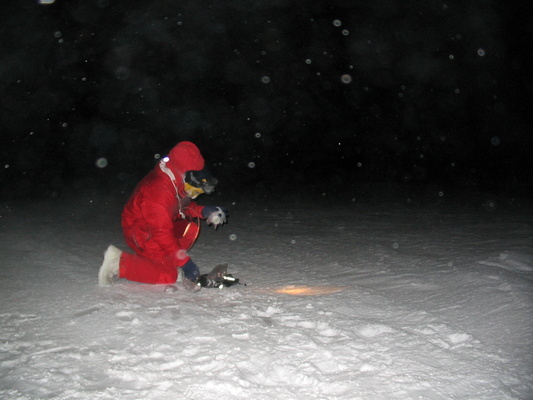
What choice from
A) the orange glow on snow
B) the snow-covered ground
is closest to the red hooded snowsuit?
the snow-covered ground

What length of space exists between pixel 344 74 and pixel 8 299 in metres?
48.0

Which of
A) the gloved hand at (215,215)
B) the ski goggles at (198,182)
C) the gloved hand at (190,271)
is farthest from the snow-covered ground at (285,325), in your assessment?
the ski goggles at (198,182)

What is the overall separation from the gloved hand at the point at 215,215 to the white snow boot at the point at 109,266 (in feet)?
3.14

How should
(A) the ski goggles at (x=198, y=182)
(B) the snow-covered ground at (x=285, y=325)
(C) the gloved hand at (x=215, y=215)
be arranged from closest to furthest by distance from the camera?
(B) the snow-covered ground at (x=285, y=325) < (A) the ski goggles at (x=198, y=182) < (C) the gloved hand at (x=215, y=215)

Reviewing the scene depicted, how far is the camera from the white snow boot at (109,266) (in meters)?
3.66

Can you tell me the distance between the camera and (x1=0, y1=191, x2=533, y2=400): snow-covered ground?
2084mm

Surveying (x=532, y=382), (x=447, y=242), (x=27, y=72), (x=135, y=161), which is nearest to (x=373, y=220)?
(x=447, y=242)

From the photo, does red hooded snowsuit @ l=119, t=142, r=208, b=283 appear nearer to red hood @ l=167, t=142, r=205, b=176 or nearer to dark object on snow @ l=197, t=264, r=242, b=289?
red hood @ l=167, t=142, r=205, b=176

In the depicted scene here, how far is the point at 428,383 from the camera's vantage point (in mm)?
2082

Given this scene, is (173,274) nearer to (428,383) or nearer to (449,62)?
(428,383)

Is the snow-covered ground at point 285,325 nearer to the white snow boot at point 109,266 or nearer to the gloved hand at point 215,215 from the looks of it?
the white snow boot at point 109,266

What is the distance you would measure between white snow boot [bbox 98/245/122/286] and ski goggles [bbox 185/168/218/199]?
2.89 ft

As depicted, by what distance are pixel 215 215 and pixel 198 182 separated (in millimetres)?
461

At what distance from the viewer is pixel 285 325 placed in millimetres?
2852
